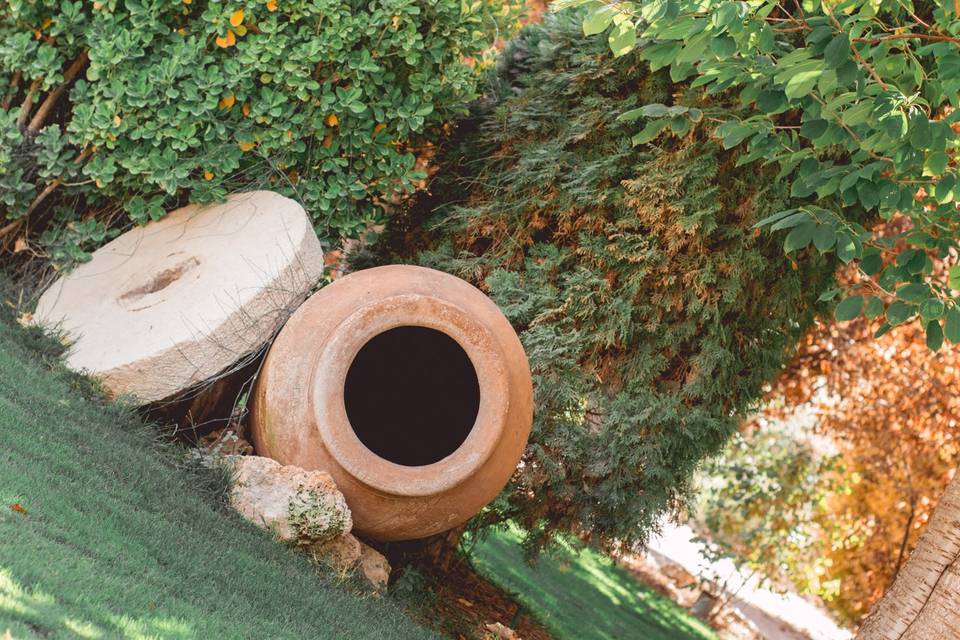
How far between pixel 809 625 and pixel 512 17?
9.99 metres

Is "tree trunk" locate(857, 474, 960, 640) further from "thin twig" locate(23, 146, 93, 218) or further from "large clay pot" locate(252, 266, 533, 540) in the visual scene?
"thin twig" locate(23, 146, 93, 218)

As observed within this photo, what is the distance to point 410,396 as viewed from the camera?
615 cm

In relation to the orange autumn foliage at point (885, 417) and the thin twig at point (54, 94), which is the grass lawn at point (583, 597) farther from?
the thin twig at point (54, 94)

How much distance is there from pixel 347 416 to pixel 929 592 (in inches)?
120

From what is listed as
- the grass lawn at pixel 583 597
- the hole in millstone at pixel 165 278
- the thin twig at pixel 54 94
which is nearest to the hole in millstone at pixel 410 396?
the hole in millstone at pixel 165 278

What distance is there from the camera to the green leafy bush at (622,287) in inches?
231

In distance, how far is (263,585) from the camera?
4.14 metres

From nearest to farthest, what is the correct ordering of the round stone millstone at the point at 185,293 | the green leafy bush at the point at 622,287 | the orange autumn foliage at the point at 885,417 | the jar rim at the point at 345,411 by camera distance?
1. the jar rim at the point at 345,411
2. the round stone millstone at the point at 185,293
3. the green leafy bush at the point at 622,287
4. the orange autumn foliage at the point at 885,417

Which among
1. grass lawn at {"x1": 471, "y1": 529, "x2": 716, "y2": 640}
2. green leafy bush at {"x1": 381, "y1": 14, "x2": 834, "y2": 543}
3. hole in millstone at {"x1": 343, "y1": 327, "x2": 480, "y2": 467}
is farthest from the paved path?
hole in millstone at {"x1": 343, "y1": 327, "x2": 480, "y2": 467}

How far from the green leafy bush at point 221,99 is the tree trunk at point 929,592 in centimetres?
367

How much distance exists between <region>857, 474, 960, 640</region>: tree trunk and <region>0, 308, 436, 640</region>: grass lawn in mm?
2408

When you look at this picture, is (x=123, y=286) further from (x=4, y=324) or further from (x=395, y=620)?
(x=395, y=620)

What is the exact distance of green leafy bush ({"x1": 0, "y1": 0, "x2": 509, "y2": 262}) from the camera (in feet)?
19.9

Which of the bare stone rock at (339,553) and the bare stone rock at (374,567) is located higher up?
the bare stone rock at (339,553)
